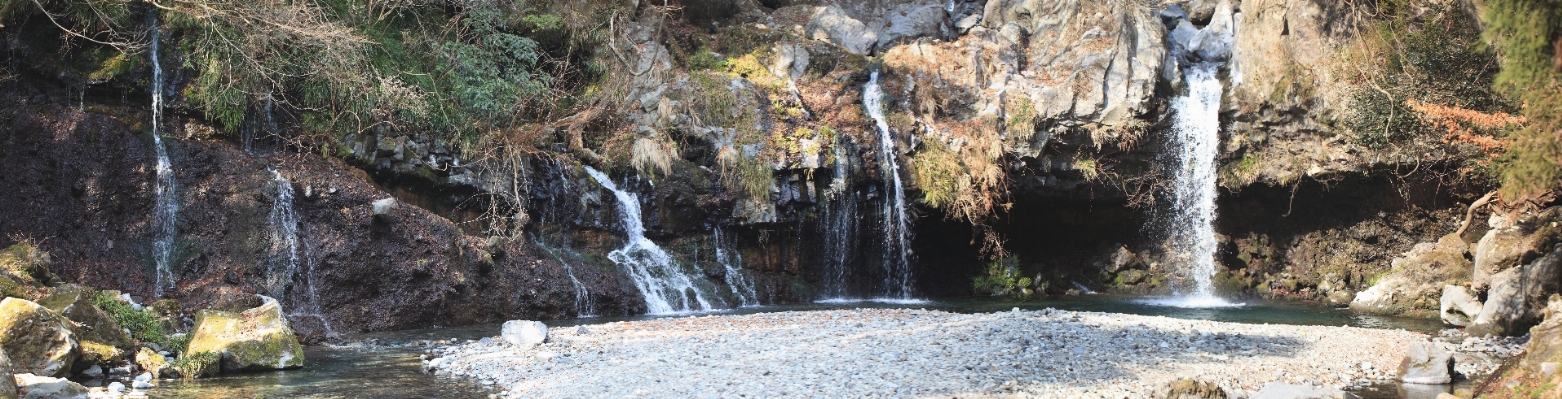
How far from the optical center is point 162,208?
1175 cm

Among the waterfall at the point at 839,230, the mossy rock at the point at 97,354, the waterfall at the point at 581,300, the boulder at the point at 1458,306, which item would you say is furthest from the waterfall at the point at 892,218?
the mossy rock at the point at 97,354

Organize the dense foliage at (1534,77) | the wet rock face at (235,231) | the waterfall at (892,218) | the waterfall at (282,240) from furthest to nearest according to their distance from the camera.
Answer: the waterfall at (892,218), the waterfall at (282,240), the wet rock face at (235,231), the dense foliage at (1534,77)

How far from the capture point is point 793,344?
30.3 ft

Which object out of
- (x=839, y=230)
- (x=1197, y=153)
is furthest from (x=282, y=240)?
(x=1197, y=153)

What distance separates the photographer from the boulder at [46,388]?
681 cm

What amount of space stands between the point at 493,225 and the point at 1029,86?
30.0ft

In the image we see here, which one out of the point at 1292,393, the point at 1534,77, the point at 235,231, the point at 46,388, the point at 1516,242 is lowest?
the point at 1292,393

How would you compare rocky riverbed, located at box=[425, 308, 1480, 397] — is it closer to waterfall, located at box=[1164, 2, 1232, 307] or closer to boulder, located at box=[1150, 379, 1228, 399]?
boulder, located at box=[1150, 379, 1228, 399]

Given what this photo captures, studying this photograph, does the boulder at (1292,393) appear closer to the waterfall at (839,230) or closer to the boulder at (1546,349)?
A: the boulder at (1546,349)

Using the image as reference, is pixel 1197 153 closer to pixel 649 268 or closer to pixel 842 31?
pixel 842 31

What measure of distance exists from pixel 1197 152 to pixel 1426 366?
31.0 ft

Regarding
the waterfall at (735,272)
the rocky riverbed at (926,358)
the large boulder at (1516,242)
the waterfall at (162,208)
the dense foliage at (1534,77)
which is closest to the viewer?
the dense foliage at (1534,77)

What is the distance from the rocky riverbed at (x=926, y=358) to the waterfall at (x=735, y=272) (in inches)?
167

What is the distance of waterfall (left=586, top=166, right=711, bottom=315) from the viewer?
14461mm
